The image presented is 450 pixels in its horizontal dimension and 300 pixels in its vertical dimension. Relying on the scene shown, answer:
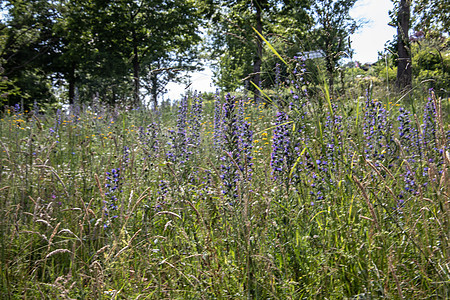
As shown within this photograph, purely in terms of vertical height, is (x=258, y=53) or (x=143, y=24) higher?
(x=143, y=24)

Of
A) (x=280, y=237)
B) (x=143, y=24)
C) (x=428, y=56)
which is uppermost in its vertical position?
(x=143, y=24)

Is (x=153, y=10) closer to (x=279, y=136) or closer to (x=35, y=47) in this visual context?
(x=35, y=47)

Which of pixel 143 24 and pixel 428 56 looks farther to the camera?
pixel 143 24

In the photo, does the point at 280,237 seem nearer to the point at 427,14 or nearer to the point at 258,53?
the point at 258,53

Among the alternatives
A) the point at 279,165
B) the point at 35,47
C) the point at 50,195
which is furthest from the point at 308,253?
the point at 35,47

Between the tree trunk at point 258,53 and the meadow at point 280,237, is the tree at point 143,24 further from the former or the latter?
the meadow at point 280,237

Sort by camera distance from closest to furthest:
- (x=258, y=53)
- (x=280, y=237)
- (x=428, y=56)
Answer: (x=280, y=237), (x=258, y=53), (x=428, y=56)

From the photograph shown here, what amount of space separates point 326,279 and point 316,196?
29.6 inches

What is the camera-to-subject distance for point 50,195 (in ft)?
9.32

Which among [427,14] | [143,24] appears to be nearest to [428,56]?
[427,14]

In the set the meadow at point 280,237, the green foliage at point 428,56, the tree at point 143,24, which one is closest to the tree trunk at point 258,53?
the meadow at point 280,237

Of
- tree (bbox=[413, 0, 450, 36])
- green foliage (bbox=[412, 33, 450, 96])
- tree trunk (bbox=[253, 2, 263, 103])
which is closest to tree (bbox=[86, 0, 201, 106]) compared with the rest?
tree trunk (bbox=[253, 2, 263, 103])

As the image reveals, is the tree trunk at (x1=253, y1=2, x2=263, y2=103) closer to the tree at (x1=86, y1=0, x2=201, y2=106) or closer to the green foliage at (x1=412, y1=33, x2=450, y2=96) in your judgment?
the green foliage at (x1=412, y1=33, x2=450, y2=96)

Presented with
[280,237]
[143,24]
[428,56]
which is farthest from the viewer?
[143,24]
